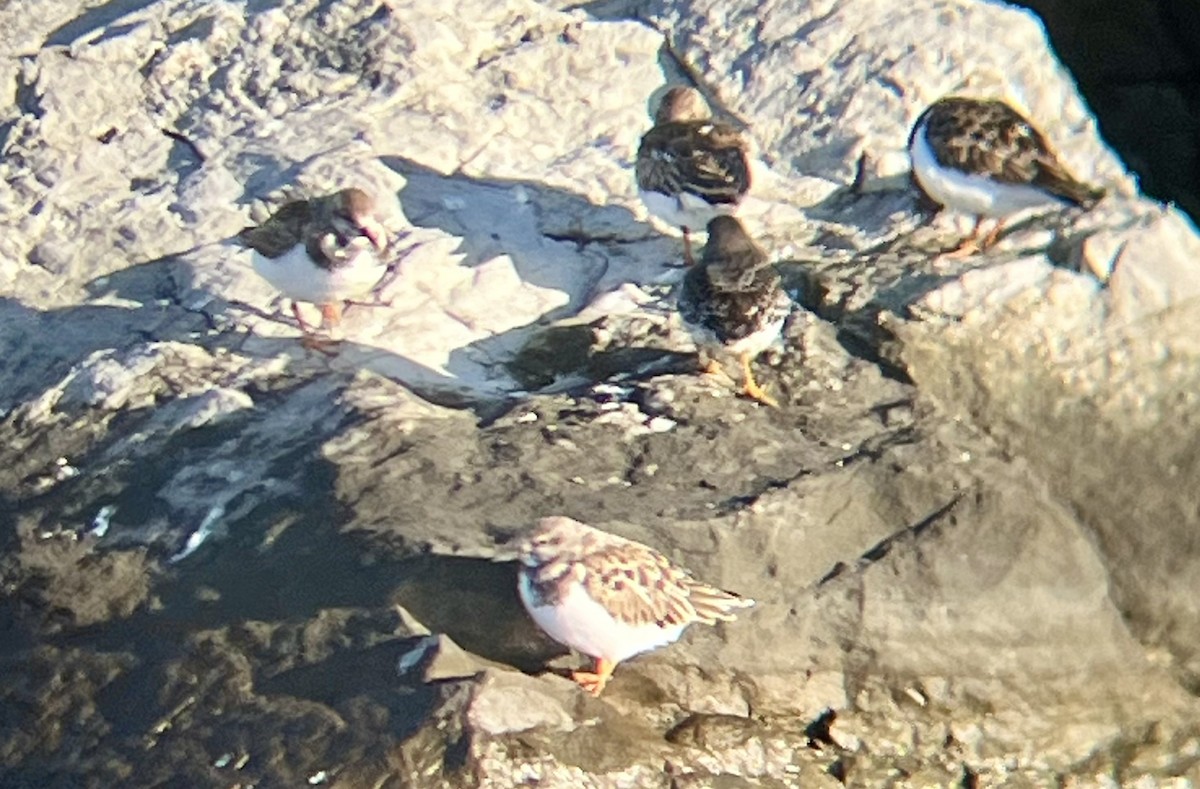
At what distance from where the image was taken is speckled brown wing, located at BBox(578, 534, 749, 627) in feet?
17.9

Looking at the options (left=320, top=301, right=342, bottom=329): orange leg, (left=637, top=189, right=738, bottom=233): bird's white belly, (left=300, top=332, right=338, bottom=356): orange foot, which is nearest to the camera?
(left=300, top=332, right=338, bottom=356): orange foot

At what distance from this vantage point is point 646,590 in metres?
5.50

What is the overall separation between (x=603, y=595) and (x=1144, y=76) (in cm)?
885

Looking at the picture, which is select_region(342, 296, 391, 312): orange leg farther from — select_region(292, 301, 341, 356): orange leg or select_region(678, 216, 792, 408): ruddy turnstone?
select_region(678, 216, 792, 408): ruddy turnstone

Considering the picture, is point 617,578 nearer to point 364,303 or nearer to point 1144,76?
point 364,303

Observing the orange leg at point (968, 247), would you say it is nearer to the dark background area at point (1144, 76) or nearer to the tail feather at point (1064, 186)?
the tail feather at point (1064, 186)

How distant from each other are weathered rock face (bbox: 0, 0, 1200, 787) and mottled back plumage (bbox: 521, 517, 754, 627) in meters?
0.30

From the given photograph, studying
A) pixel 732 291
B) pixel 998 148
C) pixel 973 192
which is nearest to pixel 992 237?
pixel 973 192

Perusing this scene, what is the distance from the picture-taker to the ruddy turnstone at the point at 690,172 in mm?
7820

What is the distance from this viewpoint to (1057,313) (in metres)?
7.13

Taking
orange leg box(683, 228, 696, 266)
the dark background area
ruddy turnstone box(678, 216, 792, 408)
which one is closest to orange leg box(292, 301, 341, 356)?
ruddy turnstone box(678, 216, 792, 408)

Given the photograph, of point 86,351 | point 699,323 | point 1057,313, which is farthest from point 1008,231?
point 86,351

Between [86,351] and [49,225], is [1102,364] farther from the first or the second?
[49,225]

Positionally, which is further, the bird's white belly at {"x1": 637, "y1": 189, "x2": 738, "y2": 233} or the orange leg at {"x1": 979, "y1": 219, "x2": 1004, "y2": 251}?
the bird's white belly at {"x1": 637, "y1": 189, "x2": 738, "y2": 233}
